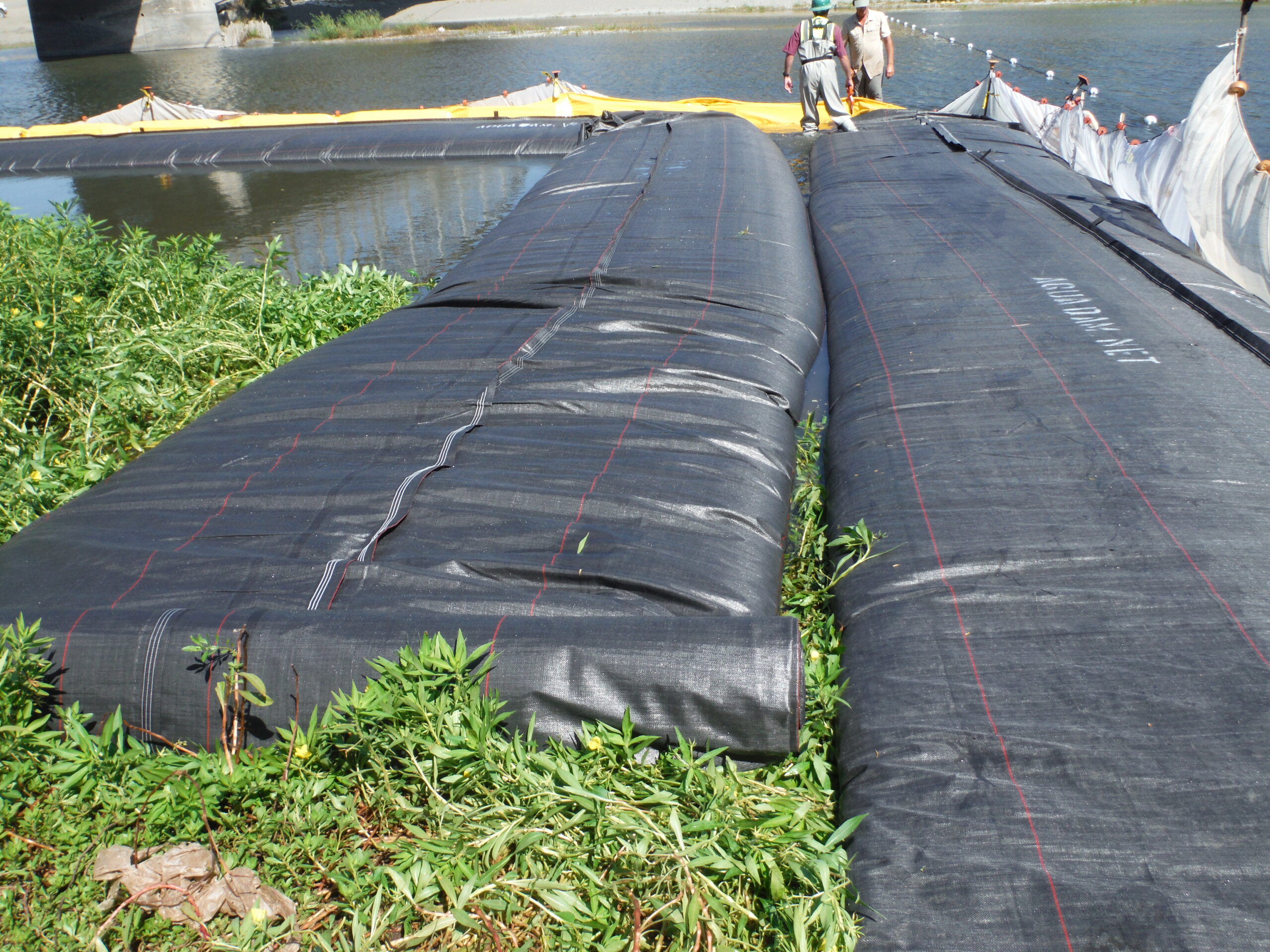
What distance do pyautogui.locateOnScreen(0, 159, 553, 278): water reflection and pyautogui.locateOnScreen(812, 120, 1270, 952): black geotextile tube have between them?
3.60 metres

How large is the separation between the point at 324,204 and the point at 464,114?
3.35 m

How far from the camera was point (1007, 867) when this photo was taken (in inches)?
53.2

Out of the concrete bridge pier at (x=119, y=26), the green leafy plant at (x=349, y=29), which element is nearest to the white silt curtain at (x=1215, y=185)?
the green leafy plant at (x=349, y=29)

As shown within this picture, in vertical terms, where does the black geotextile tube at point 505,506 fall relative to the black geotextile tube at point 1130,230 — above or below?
below

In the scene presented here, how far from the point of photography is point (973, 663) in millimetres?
1714

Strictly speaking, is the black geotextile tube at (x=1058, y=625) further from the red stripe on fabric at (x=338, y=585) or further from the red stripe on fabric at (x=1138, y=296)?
the red stripe on fabric at (x=338, y=585)

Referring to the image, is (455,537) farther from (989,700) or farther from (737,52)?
(737,52)

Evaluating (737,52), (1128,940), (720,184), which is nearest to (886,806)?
(1128,940)

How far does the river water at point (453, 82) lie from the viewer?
672cm

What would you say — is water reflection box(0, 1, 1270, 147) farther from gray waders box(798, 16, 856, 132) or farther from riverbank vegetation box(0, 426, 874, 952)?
riverbank vegetation box(0, 426, 874, 952)

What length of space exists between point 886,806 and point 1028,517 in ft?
2.95

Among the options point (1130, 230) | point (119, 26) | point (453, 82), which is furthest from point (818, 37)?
point (119, 26)

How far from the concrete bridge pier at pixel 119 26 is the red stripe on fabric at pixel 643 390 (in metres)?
29.9

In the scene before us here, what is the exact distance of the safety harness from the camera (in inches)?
304
